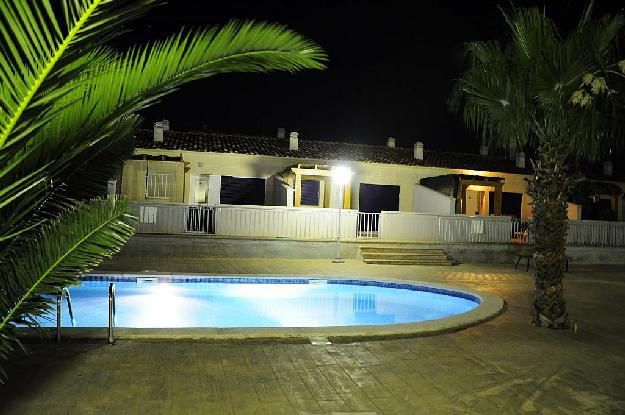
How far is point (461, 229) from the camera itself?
18.4m

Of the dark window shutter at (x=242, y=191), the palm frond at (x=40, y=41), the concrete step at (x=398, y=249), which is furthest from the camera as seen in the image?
the dark window shutter at (x=242, y=191)

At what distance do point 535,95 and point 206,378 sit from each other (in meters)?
5.43

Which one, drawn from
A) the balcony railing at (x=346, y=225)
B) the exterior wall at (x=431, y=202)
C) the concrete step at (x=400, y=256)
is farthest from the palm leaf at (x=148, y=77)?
the exterior wall at (x=431, y=202)

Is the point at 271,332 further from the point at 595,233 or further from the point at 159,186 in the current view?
the point at 595,233

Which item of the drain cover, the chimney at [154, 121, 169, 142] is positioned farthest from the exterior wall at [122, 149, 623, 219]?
the drain cover

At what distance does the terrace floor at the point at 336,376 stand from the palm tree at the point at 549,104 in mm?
1208

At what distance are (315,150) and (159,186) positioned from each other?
24.9 ft

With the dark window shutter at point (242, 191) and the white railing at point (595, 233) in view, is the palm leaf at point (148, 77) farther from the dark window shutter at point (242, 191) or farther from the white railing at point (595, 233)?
the dark window shutter at point (242, 191)

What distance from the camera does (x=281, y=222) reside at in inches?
671

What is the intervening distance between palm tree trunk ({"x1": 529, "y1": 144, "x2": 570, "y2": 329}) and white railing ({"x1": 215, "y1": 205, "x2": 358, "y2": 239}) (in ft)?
32.7

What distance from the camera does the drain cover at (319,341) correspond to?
6.41 m

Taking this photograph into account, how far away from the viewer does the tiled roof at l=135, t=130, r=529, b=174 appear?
21.1 meters

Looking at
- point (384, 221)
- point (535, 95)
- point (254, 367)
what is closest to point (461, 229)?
point (384, 221)

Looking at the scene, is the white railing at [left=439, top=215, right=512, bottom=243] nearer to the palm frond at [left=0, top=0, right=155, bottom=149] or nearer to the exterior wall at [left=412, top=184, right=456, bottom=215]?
the exterior wall at [left=412, top=184, right=456, bottom=215]
